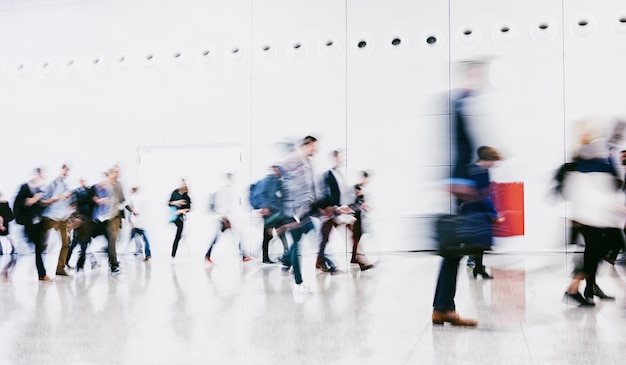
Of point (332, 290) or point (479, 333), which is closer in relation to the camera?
point (479, 333)

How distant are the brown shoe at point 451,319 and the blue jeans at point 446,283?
3cm

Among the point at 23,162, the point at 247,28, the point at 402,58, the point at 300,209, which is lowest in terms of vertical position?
the point at 300,209

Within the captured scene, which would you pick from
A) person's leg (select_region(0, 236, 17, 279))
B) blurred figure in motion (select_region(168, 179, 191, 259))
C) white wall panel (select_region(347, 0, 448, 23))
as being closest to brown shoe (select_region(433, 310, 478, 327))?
blurred figure in motion (select_region(168, 179, 191, 259))

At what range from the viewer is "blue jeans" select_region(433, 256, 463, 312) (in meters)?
4.15

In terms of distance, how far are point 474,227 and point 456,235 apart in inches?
5.8

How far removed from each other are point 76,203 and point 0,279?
5.55 ft

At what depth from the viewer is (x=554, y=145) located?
413 inches

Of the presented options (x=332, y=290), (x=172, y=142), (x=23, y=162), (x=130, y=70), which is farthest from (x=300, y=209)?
(x=23, y=162)

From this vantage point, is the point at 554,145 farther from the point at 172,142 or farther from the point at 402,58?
the point at 172,142

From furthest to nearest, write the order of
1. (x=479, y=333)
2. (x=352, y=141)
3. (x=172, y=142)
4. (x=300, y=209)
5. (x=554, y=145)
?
(x=172, y=142), (x=352, y=141), (x=554, y=145), (x=300, y=209), (x=479, y=333)

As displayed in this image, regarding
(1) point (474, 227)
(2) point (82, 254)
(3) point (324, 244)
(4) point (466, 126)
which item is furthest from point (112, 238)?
(4) point (466, 126)

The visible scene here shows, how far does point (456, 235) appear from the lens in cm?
402

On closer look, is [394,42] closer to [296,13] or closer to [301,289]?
[296,13]

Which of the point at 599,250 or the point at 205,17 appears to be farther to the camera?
the point at 205,17
